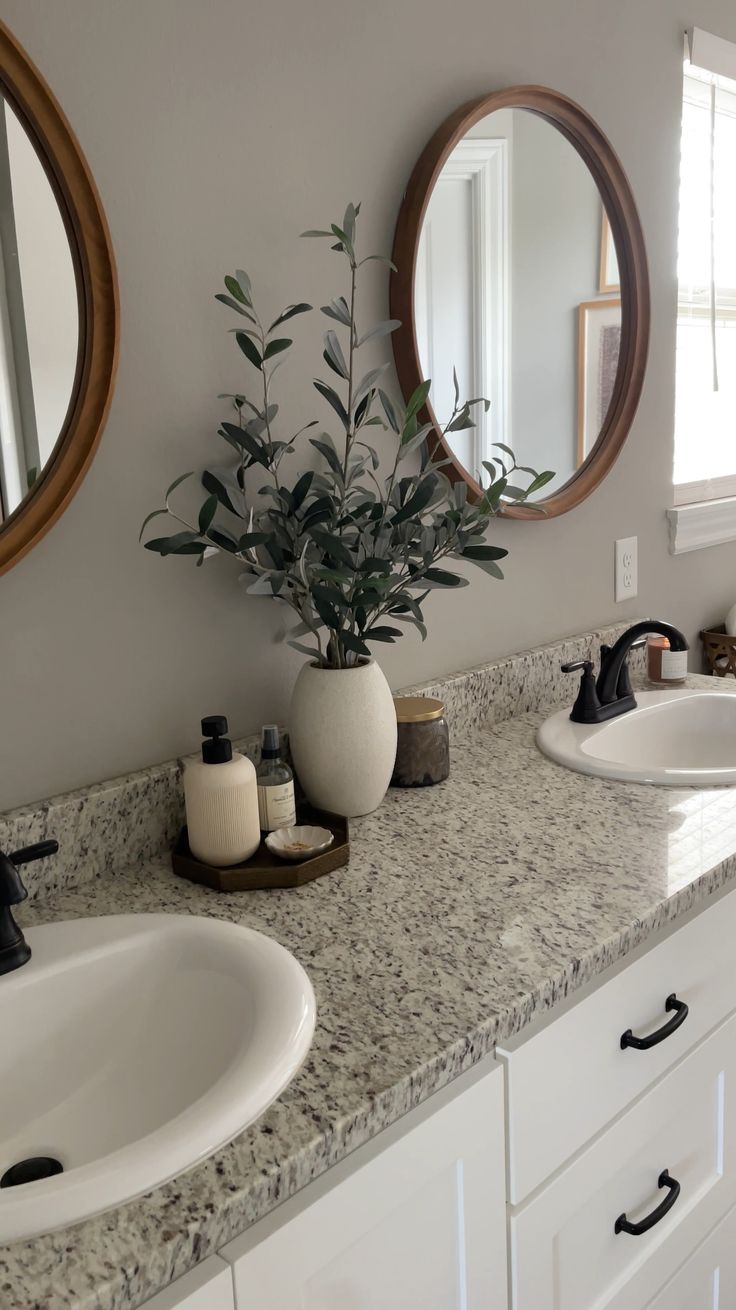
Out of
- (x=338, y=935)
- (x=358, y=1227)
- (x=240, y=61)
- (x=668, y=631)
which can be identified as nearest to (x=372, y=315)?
(x=240, y=61)

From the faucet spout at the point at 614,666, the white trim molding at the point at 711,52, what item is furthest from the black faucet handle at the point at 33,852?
the white trim molding at the point at 711,52

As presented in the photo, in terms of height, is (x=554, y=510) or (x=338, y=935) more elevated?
(x=554, y=510)

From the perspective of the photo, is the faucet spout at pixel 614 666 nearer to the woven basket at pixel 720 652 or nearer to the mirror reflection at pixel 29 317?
the woven basket at pixel 720 652

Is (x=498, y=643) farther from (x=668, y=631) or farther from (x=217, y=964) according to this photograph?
(x=217, y=964)

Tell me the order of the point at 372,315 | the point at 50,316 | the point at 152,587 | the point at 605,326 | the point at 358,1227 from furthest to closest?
the point at 605,326 → the point at 372,315 → the point at 152,587 → the point at 50,316 → the point at 358,1227

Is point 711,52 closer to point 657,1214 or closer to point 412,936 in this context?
point 412,936

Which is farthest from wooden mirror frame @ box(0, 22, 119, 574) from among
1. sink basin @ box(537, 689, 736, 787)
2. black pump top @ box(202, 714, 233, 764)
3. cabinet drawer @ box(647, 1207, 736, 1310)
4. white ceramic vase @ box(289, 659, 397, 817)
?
cabinet drawer @ box(647, 1207, 736, 1310)

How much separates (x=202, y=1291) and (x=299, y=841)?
0.55 meters

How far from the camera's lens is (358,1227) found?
0.78 meters

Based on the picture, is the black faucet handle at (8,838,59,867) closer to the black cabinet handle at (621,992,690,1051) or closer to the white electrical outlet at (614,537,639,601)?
the black cabinet handle at (621,992,690,1051)

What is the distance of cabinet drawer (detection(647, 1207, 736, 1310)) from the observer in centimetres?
123

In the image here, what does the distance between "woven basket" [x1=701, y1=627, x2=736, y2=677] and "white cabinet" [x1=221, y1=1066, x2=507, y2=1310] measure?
4.78 feet

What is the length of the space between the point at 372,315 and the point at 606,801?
73 cm

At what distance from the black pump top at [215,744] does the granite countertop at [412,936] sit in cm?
14
